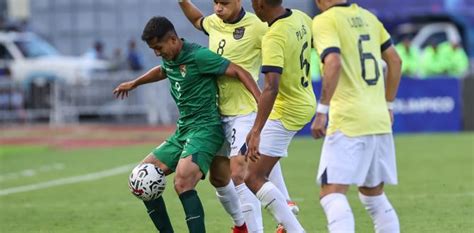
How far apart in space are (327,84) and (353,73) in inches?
14.8

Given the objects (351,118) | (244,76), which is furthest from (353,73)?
(244,76)

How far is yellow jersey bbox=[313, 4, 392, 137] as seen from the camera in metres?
8.80

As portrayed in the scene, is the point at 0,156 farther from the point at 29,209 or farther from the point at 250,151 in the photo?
the point at 250,151

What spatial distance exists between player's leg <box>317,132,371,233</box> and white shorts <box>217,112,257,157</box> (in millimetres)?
1679

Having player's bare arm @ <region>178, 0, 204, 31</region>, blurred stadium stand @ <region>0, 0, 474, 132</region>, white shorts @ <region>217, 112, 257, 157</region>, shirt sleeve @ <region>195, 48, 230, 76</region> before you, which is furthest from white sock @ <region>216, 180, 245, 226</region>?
blurred stadium stand @ <region>0, 0, 474, 132</region>

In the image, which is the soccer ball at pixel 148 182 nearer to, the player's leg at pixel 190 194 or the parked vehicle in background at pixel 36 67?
the player's leg at pixel 190 194

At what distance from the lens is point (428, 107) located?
28.8 meters

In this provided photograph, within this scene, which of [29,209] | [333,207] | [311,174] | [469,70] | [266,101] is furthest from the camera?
[469,70]

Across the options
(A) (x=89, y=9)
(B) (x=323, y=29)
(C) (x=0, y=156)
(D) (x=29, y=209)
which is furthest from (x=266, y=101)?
(A) (x=89, y=9)

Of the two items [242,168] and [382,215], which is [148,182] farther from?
[382,215]

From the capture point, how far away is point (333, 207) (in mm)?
8758

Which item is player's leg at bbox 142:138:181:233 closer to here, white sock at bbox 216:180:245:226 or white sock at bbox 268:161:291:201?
white sock at bbox 216:180:245:226

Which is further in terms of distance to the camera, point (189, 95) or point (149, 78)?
point (149, 78)

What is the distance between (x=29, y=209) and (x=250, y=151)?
18.3 feet
